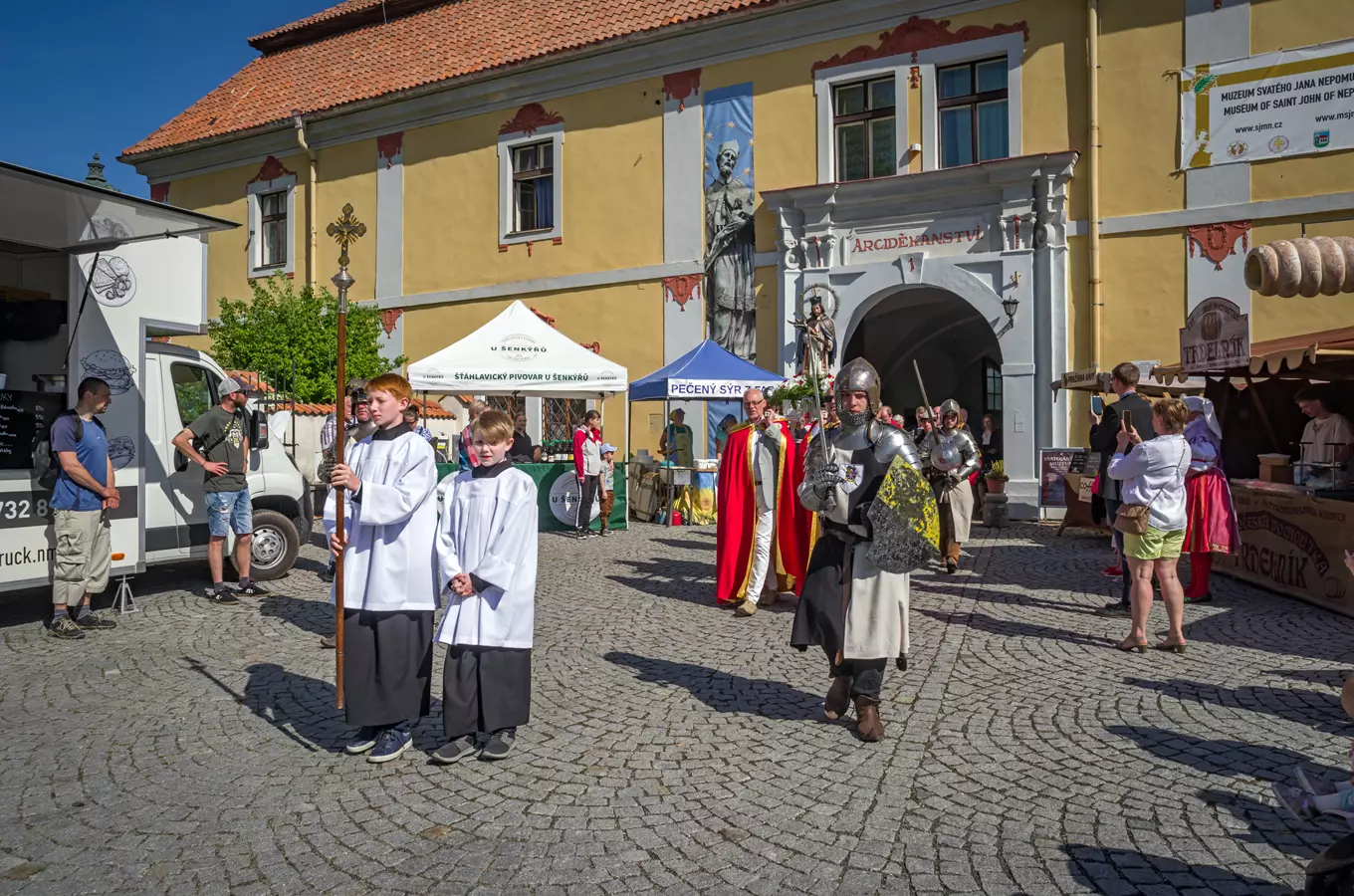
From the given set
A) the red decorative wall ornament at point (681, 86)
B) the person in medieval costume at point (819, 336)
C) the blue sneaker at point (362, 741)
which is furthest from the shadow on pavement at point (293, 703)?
the red decorative wall ornament at point (681, 86)

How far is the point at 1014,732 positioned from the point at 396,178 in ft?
58.7

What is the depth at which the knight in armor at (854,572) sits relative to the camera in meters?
4.52

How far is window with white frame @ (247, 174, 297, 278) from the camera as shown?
20766mm

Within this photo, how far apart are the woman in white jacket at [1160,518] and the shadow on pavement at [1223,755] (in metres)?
1.69

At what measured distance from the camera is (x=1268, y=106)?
12.6 metres

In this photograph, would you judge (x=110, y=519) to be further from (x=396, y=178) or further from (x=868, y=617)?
(x=396, y=178)

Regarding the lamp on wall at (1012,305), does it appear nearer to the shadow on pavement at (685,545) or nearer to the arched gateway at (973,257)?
the arched gateway at (973,257)

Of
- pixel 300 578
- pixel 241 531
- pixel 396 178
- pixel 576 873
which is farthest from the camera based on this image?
pixel 396 178

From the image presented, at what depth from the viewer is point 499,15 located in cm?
1950

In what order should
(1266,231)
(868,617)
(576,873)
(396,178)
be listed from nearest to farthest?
(576,873), (868,617), (1266,231), (396,178)

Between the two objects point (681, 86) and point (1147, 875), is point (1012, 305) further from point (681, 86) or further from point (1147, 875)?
point (1147, 875)

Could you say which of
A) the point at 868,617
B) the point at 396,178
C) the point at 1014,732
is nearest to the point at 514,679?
the point at 868,617

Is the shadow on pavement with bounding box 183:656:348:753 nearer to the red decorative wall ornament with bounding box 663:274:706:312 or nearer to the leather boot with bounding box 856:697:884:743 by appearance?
the leather boot with bounding box 856:697:884:743

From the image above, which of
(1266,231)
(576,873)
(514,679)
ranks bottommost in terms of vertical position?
(576,873)
